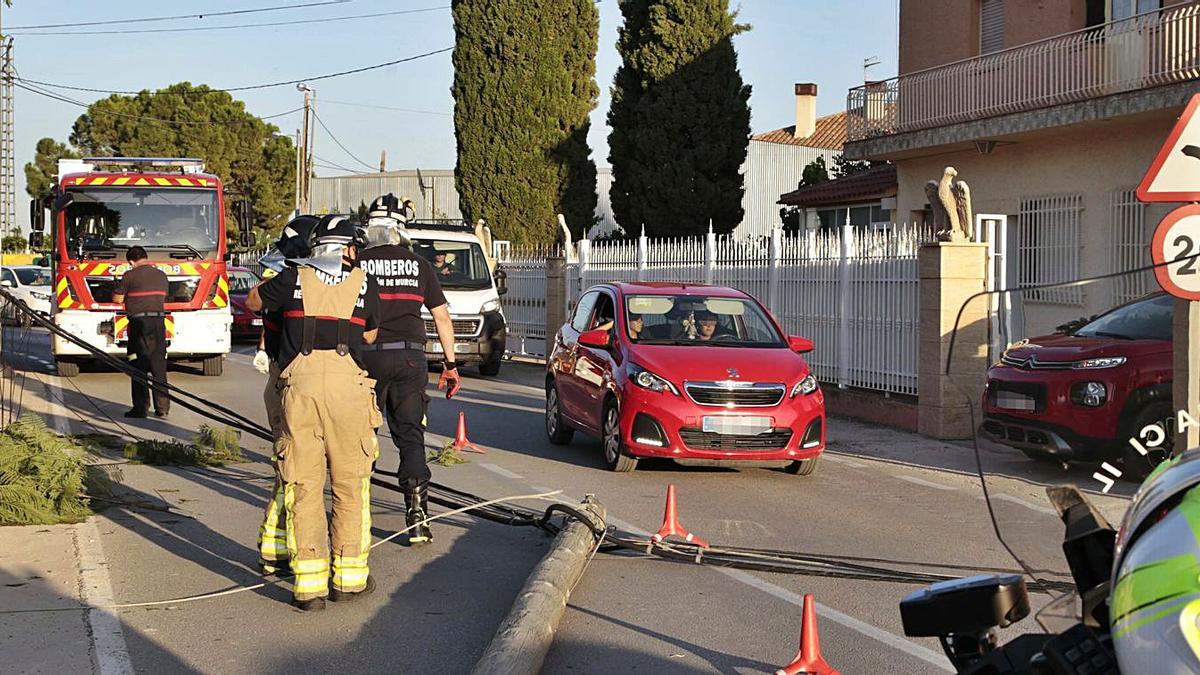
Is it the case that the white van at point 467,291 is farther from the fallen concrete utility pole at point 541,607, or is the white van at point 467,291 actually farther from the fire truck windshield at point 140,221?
the fallen concrete utility pole at point 541,607

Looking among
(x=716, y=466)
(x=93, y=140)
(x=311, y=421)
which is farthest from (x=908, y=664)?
(x=93, y=140)

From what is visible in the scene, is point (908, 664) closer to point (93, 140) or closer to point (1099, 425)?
point (1099, 425)

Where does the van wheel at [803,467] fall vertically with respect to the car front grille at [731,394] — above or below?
below

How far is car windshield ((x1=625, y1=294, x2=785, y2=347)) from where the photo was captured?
12.1 metres

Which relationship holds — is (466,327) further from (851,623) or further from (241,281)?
(851,623)

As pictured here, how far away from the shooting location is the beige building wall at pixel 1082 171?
19125 millimetres

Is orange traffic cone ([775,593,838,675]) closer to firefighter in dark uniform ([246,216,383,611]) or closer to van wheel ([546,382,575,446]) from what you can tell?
firefighter in dark uniform ([246,216,383,611])

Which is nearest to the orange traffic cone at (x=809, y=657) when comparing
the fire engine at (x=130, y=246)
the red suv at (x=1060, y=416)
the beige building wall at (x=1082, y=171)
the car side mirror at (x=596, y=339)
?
the red suv at (x=1060, y=416)

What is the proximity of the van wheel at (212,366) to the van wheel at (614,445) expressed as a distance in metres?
11.3

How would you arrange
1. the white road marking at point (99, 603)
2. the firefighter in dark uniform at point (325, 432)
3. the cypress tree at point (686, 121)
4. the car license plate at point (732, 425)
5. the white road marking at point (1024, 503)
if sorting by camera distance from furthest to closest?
1. the cypress tree at point (686, 121)
2. the car license plate at point (732, 425)
3. the firefighter in dark uniform at point (325, 432)
4. the white road marking at point (99, 603)
5. the white road marking at point (1024, 503)

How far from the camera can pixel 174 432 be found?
1422 centimetres

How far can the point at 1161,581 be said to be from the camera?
221 centimetres

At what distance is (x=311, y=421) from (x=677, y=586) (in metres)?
2.12

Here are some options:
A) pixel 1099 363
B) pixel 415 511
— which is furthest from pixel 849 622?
pixel 1099 363
